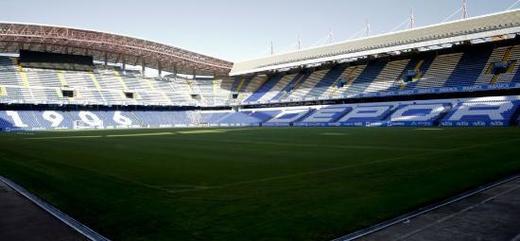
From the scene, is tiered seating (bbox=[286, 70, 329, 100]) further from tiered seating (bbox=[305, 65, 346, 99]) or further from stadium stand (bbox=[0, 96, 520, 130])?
stadium stand (bbox=[0, 96, 520, 130])

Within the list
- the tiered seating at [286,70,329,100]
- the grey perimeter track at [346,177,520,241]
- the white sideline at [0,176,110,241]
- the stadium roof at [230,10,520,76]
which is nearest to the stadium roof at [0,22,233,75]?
the stadium roof at [230,10,520,76]

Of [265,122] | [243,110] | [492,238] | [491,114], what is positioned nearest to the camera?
[492,238]

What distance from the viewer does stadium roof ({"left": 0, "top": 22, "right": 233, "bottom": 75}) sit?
185 ft

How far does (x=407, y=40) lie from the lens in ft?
178

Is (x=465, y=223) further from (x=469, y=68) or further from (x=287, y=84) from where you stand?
(x=287, y=84)

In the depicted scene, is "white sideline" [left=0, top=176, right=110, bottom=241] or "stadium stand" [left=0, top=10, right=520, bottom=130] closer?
"white sideline" [left=0, top=176, right=110, bottom=241]

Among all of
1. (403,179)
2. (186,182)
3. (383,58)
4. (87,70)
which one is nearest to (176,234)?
(186,182)

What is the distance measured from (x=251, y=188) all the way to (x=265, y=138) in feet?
68.4

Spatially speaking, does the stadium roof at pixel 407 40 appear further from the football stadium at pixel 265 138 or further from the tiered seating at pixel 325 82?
the tiered seating at pixel 325 82

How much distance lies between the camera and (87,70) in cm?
7406

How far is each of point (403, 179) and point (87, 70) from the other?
7371 cm

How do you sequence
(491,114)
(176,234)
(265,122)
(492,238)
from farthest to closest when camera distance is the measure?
(265,122) < (491,114) < (176,234) < (492,238)

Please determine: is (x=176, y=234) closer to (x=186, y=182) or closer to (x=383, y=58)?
(x=186, y=182)

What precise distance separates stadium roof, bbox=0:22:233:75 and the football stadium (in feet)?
1.05
